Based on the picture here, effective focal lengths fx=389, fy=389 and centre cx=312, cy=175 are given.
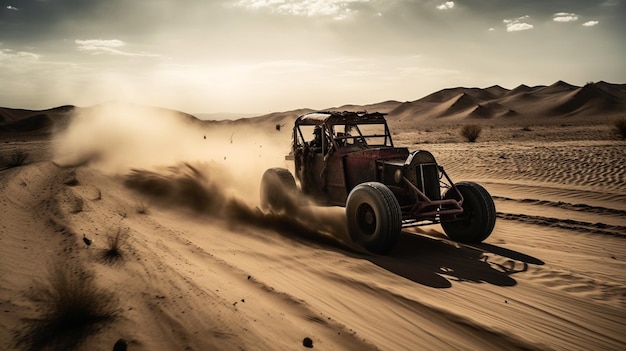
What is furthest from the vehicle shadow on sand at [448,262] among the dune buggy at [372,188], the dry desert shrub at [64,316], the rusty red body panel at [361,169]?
the dry desert shrub at [64,316]

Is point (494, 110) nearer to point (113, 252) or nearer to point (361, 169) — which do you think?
point (361, 169)

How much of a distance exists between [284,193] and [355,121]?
6.91 ft

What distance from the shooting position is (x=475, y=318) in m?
3.86

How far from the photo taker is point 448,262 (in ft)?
19.1

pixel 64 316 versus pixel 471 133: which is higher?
pixel 471 133

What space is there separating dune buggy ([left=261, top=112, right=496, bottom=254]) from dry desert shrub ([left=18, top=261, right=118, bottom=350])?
3678mm

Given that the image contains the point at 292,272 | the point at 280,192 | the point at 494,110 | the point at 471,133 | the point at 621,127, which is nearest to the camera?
the point at 292,272

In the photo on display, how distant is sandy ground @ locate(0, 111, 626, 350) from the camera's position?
3361 mm

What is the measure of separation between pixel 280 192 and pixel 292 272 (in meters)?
3.43

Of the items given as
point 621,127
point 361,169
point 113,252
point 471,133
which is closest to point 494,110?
point 471,133

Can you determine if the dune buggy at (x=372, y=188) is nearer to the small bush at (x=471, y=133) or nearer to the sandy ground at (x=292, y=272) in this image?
the sandy ground at (x=292, y=272)

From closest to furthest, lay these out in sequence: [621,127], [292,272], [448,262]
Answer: [292,272] < [448,262] < [621,127]

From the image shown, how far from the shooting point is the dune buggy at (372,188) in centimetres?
590

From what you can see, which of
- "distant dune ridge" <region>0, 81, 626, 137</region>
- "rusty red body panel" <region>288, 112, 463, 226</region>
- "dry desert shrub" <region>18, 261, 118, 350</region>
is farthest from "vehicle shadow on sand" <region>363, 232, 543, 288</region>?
"distant dune ridge" <region>0, 81, 626, 137</region>
